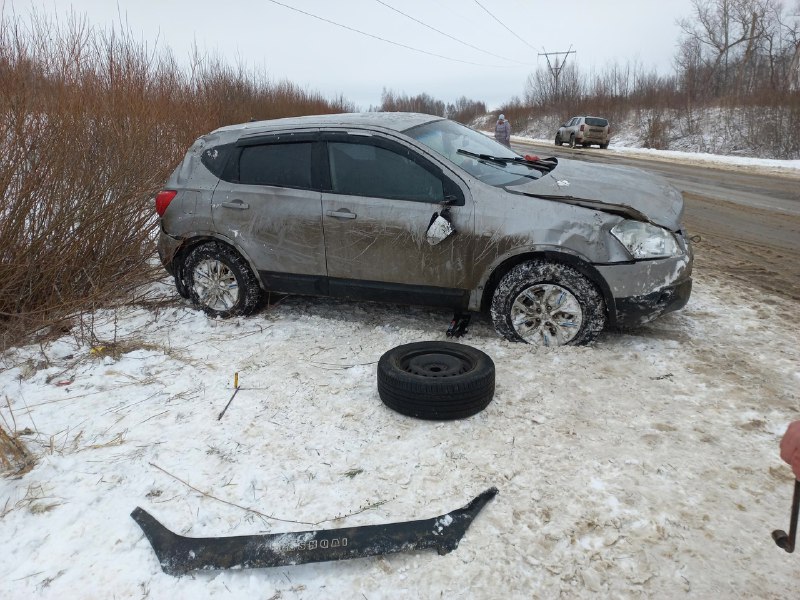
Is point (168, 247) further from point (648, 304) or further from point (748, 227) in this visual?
point (748, 227)

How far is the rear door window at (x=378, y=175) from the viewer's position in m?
4.48

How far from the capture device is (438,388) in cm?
341

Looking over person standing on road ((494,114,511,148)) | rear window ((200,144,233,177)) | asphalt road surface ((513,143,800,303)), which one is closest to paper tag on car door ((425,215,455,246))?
rear window ((200,144,233,177))

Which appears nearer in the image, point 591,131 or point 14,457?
point 14,457

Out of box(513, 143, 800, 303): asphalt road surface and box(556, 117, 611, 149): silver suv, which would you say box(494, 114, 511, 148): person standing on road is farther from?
box(556, 117, 611, 149): silver suv

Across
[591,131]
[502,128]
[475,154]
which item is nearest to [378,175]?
[475,154]

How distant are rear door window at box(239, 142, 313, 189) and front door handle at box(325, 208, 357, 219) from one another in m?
0.34

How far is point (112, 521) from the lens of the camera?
9.03ft

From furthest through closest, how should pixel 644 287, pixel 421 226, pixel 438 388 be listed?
pixel 421 226
pixel 644 287
pixel 438 388

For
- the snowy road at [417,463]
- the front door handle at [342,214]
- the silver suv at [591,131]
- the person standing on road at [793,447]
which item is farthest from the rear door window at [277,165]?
the silver suv at [591,131]

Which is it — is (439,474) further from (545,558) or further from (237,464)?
(237,464)

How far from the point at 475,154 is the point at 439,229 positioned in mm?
997

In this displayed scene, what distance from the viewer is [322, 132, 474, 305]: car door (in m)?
4.43

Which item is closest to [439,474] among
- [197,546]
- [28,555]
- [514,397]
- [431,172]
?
[514,397]
